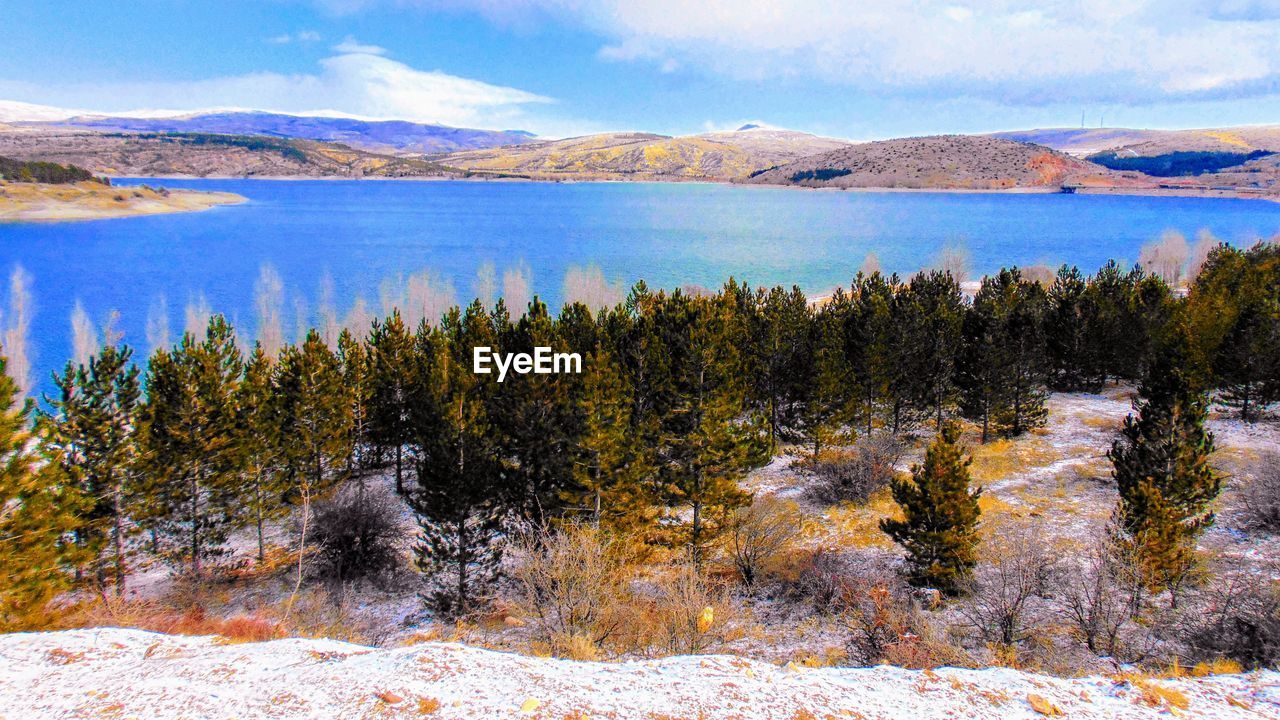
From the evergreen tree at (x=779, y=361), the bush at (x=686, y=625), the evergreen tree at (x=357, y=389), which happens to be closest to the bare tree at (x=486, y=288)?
the evergreen tree at (x=357, y=389)

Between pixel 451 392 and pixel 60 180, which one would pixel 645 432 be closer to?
pixel 451 392

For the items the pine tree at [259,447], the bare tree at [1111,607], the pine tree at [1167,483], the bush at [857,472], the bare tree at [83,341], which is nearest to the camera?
the bare tree at [1111,607]

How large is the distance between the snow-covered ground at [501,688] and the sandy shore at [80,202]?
6334 inches

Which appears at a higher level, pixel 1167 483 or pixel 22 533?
pixel 22 533

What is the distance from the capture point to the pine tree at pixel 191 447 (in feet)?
80.0

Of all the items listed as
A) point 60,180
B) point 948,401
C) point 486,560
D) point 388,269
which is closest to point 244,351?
point 388,269

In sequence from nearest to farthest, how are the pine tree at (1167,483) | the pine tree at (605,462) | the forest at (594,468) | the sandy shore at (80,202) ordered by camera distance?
1. the forest at (594,468)
2. the pine tree at (1167,483)
3. the pine tree at (605,462)
4. the sandy shore at (80,202)

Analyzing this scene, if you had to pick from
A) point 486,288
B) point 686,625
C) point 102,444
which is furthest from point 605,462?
point 486,288

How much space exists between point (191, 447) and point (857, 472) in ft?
95.2

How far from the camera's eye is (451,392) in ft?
82.1

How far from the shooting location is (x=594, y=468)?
1006 inches

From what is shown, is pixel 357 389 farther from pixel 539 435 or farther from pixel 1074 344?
pixel 1074 344

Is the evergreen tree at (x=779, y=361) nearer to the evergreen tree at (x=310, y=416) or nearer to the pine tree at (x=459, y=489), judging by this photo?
the pine tree at (x=459, y=489)

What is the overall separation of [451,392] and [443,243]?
11649 centimetres
